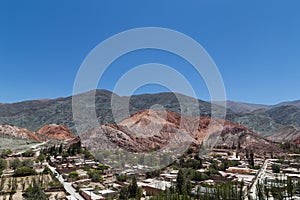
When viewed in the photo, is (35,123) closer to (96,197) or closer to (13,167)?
(13,167)

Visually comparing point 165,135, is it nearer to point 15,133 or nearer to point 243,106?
point 15,133

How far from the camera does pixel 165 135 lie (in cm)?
3425

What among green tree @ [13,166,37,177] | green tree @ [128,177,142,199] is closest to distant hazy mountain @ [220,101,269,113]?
green tree @ [13,166,37,177]

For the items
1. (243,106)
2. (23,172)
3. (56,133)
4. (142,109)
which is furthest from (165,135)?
(243,106)

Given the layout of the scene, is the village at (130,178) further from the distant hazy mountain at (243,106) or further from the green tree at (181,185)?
the distant hazy mountain at (243,106)

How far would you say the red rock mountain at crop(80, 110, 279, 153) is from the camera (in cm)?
2958

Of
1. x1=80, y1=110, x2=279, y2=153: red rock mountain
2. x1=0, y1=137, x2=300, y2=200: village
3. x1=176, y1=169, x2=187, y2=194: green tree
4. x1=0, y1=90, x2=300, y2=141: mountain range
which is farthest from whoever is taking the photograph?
x1=0, y1=90, x2=300, y2=141: mountain range

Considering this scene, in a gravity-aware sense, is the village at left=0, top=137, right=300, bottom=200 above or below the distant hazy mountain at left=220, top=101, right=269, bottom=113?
Result: below

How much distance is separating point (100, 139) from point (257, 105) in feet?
529

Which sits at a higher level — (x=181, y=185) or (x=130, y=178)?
(x=181, y=185)

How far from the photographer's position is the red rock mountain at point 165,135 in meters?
29.6

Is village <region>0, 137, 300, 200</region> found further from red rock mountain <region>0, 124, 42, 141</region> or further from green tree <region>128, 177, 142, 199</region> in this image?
red rock mountain <region>0, 124, 42, 141</region>

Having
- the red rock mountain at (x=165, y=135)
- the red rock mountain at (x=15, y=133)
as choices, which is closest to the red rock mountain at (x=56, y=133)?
the red rock mountain at (x=15, y=133)

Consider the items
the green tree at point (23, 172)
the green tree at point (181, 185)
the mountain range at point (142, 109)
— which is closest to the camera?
the green tree at point (181, 185)
